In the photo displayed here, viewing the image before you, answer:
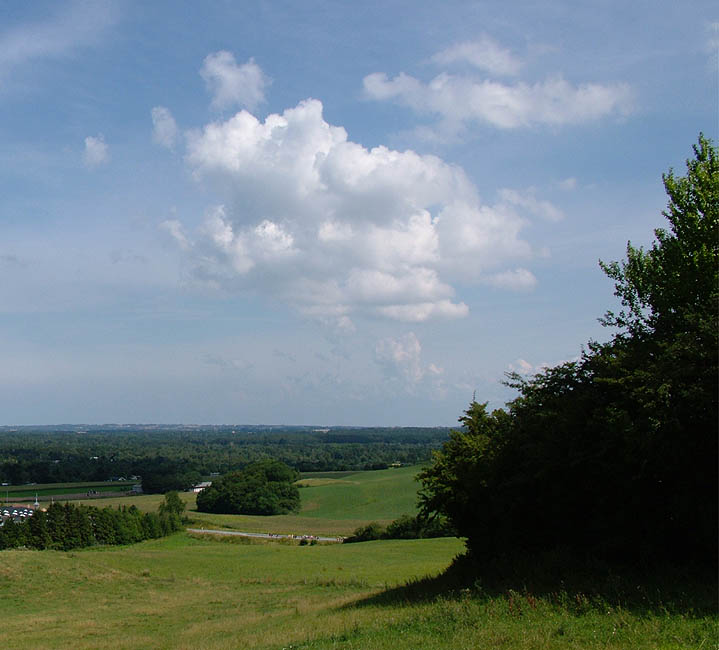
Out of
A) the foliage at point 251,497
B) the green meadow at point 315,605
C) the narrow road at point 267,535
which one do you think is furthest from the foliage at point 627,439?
the foliage at point 251,497

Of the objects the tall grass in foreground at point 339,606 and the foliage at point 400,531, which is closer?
the tall grass in foreground at point 339,606

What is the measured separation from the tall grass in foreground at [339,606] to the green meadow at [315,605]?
0.06m

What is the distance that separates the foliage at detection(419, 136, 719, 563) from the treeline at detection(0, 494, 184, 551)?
69032 mm

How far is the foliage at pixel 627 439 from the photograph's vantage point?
15.3m

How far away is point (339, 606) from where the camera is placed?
22672 millimetres

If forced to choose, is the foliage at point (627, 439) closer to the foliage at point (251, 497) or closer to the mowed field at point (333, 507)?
the mowed field at point (333, 507)

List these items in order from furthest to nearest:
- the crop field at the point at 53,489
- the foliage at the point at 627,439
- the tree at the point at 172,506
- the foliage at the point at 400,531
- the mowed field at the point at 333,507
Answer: the crop field at the point at 53,489 < the tree at the point at 172,506 < the mowed field at the point at 333,507 < the foliage at the point at 400,531 < the foliage at the point at 627,439

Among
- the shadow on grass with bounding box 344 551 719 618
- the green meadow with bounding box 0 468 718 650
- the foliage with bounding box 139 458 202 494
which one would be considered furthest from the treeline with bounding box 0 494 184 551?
the shadow on grass with bounding box 344 551 719 618

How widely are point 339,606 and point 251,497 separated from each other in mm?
98831

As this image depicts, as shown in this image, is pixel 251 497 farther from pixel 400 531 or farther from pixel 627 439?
pixel 627 439

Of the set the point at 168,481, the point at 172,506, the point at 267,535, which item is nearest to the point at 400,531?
the point at 267,535

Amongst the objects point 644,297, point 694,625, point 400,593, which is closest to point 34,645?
point 400,593

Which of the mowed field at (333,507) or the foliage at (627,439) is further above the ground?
the foliage at (627,439)

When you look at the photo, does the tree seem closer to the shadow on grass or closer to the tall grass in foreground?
the tall grass in foreground
